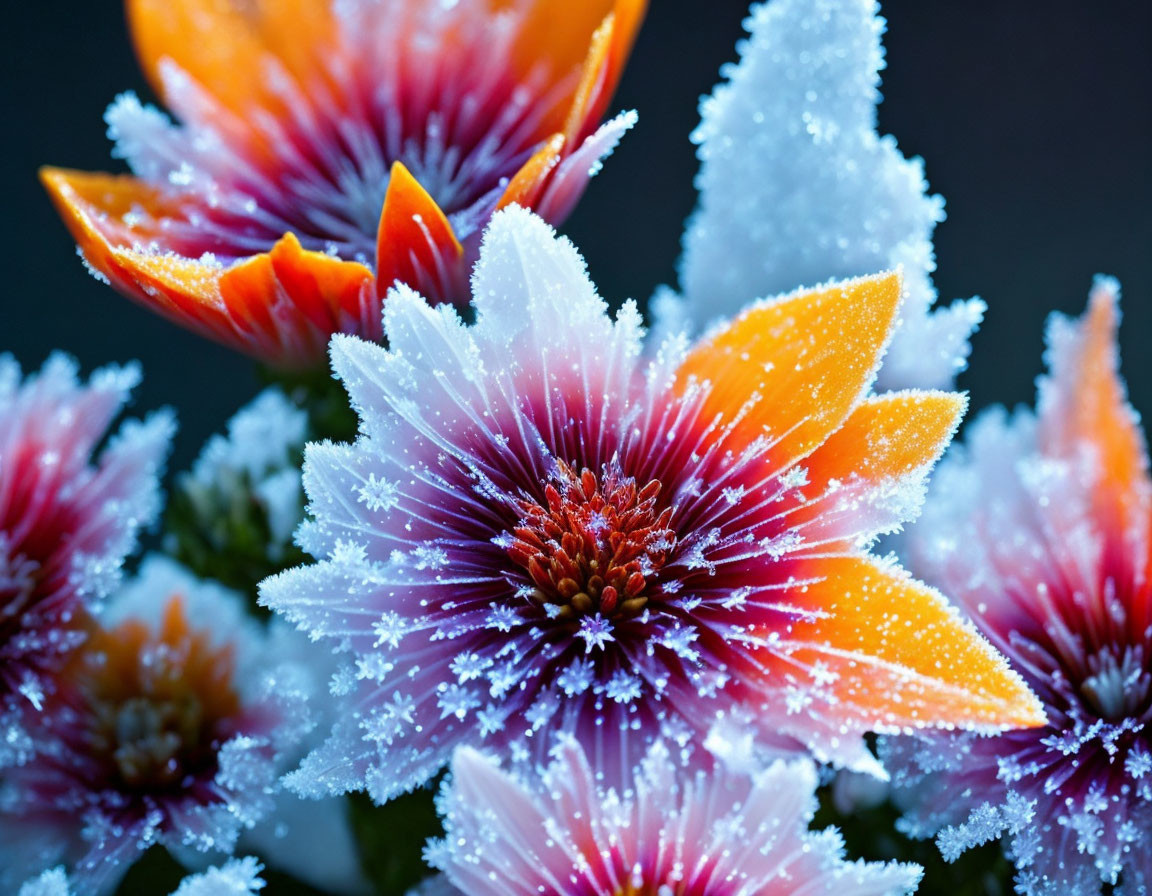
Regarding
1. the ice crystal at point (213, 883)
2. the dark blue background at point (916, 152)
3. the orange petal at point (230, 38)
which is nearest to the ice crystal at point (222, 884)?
the ice crystal at point (213, 883)

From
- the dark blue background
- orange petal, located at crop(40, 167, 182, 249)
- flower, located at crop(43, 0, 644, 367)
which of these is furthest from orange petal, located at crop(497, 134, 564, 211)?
the dark blue background

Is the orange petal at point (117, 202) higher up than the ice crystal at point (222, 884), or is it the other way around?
the orange petal at point (117, 202)

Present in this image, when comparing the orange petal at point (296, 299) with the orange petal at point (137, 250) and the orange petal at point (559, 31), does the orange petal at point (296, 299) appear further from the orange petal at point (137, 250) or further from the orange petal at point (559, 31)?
the orange petal at point (559, 31)

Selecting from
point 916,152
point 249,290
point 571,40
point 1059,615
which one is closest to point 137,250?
point 249,290

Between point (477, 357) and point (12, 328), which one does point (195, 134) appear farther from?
point (12, 328)

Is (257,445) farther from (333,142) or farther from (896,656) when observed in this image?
(896,656)

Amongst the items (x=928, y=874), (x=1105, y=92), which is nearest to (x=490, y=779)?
(x=928, y=874)
